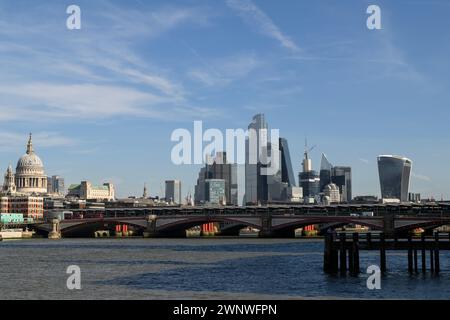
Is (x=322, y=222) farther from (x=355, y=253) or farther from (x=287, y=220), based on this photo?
(x=355, y=253)

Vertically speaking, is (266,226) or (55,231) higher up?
(266,226)

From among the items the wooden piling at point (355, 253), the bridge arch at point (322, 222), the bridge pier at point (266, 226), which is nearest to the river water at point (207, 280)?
the wooden piling at point (355, 253)

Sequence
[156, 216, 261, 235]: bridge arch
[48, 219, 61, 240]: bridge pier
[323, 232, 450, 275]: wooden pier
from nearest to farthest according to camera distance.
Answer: [323, 232, 450, 275]: wooden pier → [156, 216, 261, 235]: bridge arch → [48, 219, 61, 240]: bridge pier

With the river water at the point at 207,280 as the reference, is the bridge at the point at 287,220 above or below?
above

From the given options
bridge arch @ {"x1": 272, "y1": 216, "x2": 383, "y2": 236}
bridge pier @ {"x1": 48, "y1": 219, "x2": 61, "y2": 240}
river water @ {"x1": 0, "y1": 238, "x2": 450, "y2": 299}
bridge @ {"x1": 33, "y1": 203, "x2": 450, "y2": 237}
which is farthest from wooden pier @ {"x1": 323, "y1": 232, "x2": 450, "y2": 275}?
bridge pier @ {"x1": 48, "y1": 219, "x2": 61, "y2": 240}

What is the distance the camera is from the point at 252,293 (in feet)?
165

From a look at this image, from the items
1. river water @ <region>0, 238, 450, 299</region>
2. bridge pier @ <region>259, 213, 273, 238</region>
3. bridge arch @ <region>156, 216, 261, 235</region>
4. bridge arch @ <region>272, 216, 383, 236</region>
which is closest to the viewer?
river water @ <region>0, 238, 450, 299</region>

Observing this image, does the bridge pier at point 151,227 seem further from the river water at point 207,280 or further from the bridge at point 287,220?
the river water at point 207,280

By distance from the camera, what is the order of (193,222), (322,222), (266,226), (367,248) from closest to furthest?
(367,248), (322,222), (266,226), (193,222)

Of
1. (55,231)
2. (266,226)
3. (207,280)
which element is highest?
(266,226)

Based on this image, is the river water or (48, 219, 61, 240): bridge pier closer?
the river water

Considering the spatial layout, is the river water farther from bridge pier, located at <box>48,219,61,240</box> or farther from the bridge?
bridge pier, located at <box>48,219,61,240</box>

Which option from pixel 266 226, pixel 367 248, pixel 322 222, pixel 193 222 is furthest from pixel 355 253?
pixel 193 222

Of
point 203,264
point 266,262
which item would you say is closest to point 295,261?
point 266,262
